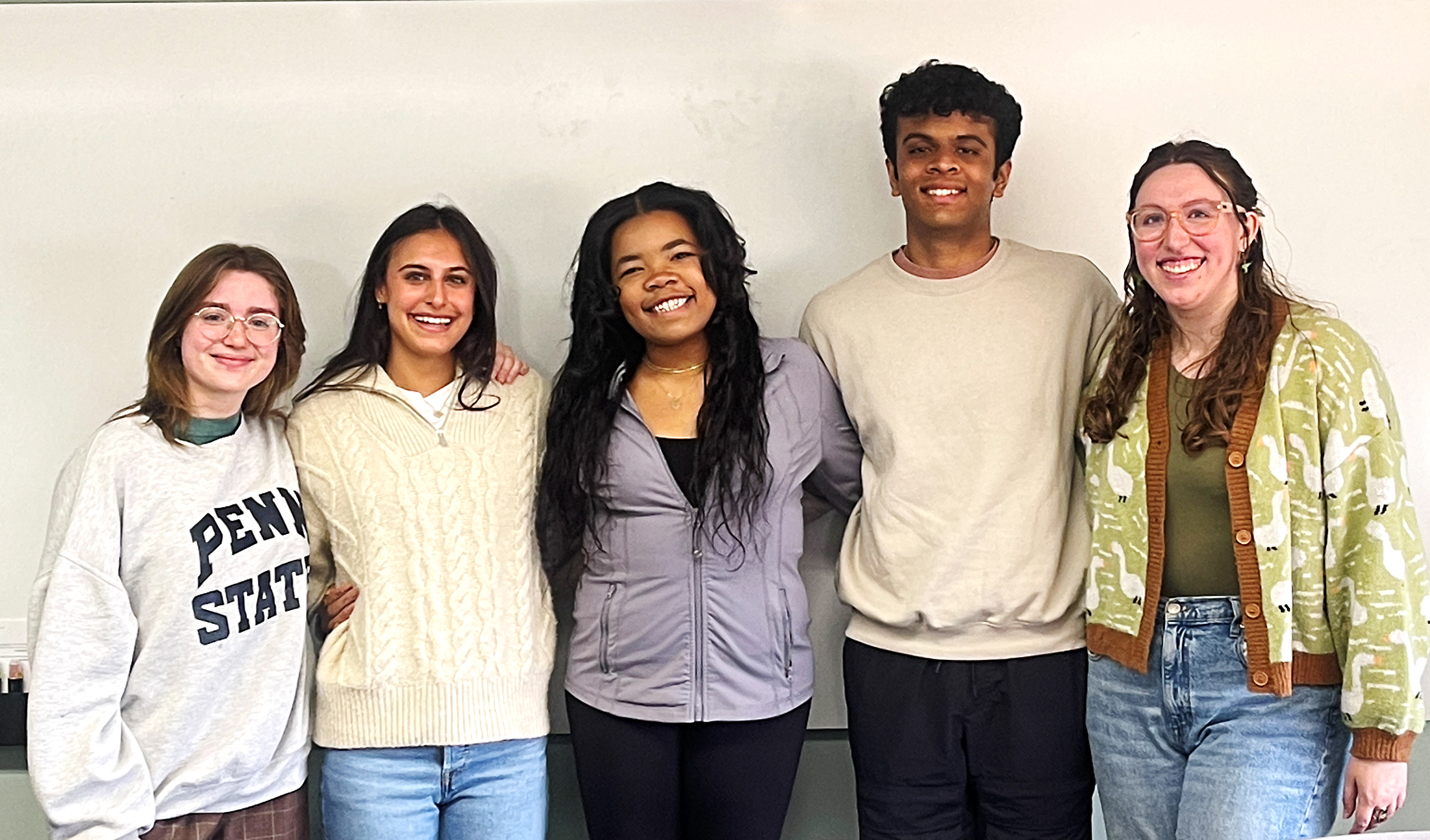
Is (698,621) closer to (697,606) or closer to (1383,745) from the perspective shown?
(697,606)

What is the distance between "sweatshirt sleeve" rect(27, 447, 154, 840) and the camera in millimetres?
1548

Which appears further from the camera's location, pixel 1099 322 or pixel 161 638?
pixel 1099 322

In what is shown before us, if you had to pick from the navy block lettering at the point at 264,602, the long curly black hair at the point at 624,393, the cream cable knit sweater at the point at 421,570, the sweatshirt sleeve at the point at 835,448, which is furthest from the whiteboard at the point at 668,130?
the navy block lettering at the point at 264,602

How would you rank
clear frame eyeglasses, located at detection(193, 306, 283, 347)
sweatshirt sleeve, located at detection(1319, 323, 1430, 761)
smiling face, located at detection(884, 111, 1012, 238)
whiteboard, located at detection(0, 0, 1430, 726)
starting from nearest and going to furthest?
sweatshirt sleeve, located at detection(1319, 323, 1430, 761) → clear frame eyeglasses, located at detection(193, 306, 283, 347) → smiling face, located at detection(884, 111, 1012, 238) → whiteboard, located at detection(0, 0, 1430, 726)

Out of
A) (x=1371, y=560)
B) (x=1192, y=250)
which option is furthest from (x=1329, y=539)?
(x=1192, y=250)

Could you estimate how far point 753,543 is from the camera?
1813 mm

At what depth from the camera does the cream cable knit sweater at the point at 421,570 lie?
174cm

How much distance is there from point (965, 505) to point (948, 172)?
57cm

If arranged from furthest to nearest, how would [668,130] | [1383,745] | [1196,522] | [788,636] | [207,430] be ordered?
[668,130] → [788,636] → [207,430] → [1196,522] → [1383,745]

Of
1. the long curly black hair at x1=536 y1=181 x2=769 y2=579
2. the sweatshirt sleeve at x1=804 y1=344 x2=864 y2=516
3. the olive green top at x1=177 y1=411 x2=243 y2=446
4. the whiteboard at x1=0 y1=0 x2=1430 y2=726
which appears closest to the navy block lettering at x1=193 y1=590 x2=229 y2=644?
the olive green top at x1=177 y1=411 x2=243 y2=446

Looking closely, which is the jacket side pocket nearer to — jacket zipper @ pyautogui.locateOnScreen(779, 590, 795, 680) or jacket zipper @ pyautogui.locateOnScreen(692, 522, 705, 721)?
Answer: jacket zipper @ pyautogui.locateOnScreen(692, 522, 705, 721)

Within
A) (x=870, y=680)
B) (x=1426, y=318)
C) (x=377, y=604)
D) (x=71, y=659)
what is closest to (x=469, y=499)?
(x=377, y=604)

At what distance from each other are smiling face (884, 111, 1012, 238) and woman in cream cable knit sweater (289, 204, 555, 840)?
2.49 feet

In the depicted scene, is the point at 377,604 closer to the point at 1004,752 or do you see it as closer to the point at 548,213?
the point at 548,213
